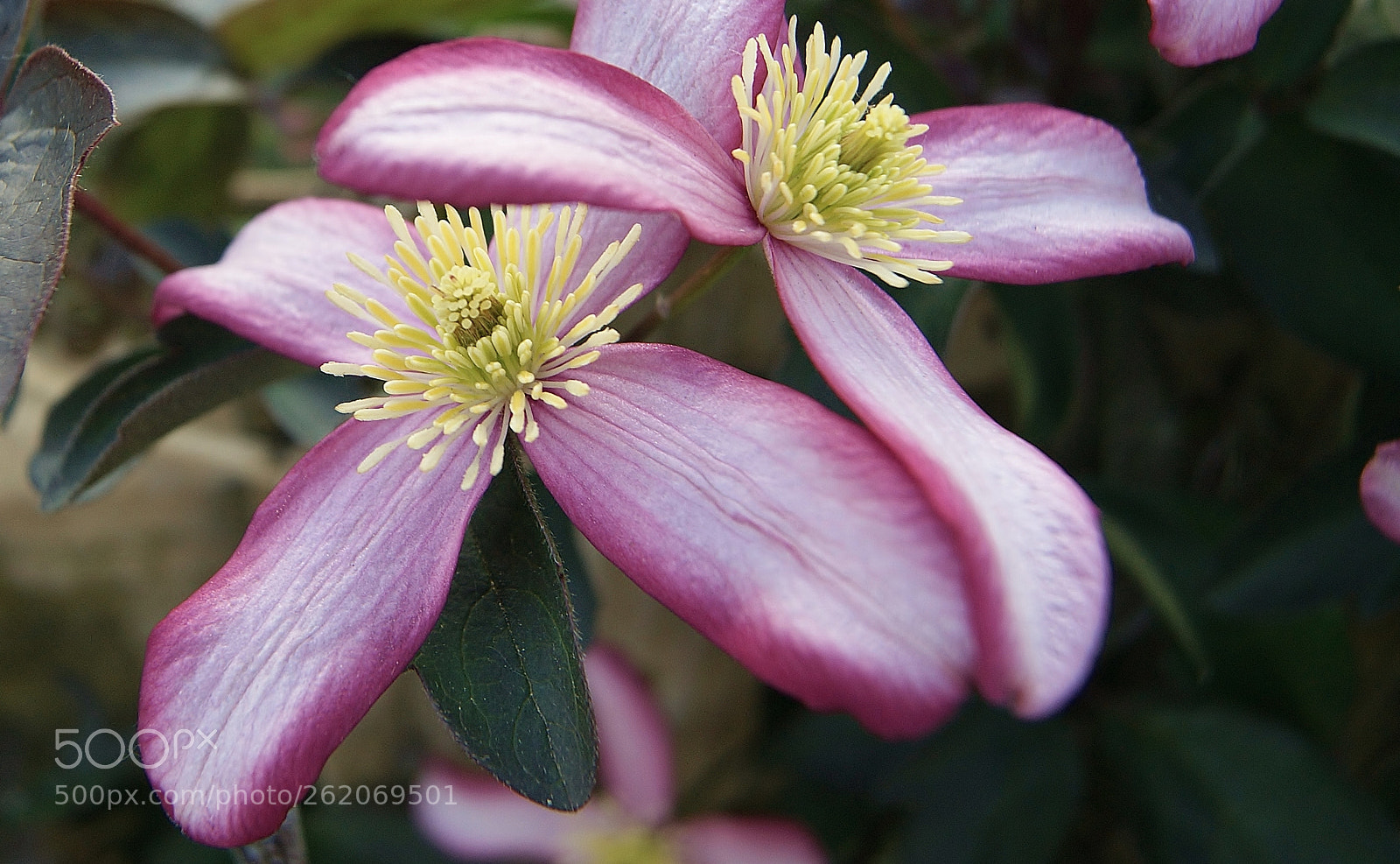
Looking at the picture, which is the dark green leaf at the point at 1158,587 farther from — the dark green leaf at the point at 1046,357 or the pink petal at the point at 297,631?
the pink petal at the point at 297,631

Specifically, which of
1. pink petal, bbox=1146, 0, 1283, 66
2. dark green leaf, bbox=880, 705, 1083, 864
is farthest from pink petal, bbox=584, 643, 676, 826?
pink petal, bbox=1146, 0, 1283, 66

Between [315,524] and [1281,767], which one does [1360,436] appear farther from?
[315,524]

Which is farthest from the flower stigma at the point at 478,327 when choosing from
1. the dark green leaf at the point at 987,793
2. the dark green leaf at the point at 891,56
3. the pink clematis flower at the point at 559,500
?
the dark green leaf at the point at 987,793

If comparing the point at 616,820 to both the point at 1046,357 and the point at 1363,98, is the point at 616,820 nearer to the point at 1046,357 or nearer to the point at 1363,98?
the point at 1046,357

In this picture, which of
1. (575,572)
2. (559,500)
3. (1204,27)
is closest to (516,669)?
(559,500)

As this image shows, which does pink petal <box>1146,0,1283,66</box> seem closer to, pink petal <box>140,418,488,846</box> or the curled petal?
pink petal <box>140,418,488,846</box>

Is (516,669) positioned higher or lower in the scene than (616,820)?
higher
